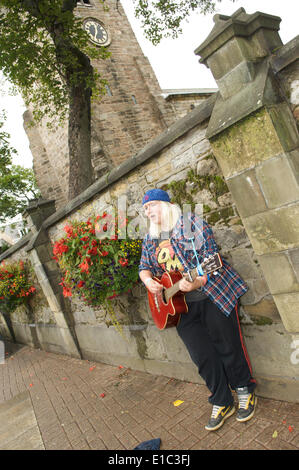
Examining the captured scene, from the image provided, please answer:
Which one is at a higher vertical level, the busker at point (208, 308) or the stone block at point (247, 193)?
the stone block at point (247, 193)

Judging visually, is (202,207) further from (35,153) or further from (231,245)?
(35,153)

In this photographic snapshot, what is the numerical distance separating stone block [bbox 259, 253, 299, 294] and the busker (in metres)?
0.32

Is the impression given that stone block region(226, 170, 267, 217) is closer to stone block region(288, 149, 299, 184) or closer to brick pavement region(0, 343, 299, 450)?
stone block region(288, 149, 299, 184)

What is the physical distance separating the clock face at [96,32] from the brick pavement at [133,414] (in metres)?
14.8

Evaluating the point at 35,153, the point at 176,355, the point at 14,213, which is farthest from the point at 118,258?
the point at 14,213

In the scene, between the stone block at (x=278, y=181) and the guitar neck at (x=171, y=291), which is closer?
the stone block at (x=278, y=181)

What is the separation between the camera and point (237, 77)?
8.23 ft

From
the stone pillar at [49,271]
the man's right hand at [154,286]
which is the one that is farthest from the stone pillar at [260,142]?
the stone pillar at [49,271]

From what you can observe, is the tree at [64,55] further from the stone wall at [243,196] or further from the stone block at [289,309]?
the stone block at [289,309]

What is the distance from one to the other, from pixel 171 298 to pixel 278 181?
133 cm

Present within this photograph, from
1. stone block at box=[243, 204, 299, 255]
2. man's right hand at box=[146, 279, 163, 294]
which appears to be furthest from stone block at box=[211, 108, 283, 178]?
man's right hand at box=[146, 279, 163, 294]

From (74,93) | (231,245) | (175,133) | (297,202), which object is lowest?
(231,245)

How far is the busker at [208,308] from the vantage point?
2.80 metres
